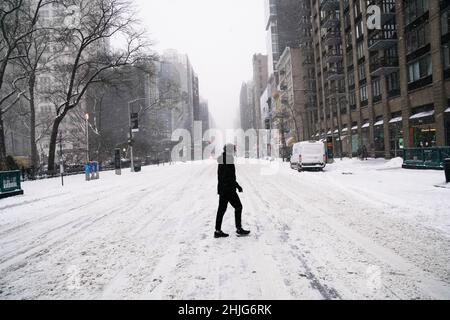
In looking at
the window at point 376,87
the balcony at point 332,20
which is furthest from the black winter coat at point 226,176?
the balcony at point 332,20

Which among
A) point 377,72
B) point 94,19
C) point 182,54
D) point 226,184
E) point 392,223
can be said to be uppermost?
point 182,54

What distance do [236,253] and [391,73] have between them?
31.8m

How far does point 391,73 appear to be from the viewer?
30578 mm

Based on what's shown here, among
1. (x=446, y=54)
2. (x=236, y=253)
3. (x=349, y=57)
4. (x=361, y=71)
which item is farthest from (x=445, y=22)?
(x=236, y=253)

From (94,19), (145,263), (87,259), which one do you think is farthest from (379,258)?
(94,19)

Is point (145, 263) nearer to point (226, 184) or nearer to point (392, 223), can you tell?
point (226, 184)

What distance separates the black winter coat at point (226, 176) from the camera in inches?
233

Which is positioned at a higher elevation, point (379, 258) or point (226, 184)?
point (226, 184)

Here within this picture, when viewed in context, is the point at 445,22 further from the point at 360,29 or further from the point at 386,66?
the point at 360,29

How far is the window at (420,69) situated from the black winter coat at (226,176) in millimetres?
24664

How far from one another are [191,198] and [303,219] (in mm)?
5073

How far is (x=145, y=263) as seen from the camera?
4582 mm

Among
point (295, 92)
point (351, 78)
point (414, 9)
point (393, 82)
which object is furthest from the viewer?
point (295, 92)
